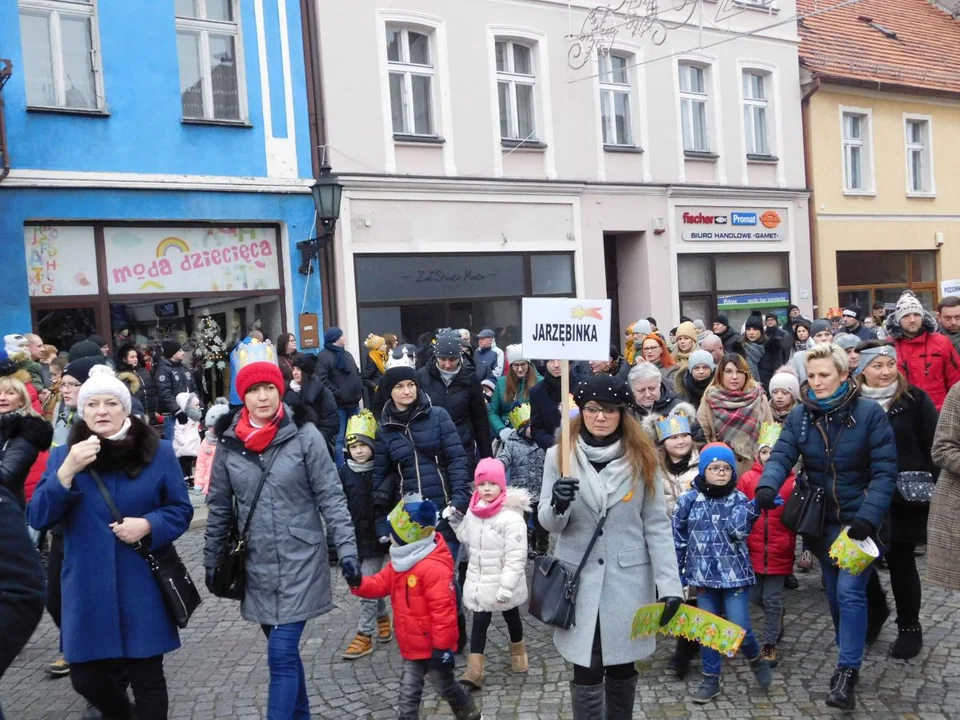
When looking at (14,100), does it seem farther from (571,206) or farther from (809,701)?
(809,701)

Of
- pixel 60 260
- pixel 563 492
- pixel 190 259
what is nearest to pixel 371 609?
pixel 563 492

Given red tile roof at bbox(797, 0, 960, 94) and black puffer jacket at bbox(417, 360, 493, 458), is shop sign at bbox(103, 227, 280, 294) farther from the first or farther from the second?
red tile roof at bbox(797, 0, 960, 94)

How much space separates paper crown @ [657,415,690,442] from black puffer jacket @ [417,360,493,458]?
162 centimetres

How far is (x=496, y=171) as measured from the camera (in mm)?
16531

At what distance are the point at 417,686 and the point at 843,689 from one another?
6.89 feet

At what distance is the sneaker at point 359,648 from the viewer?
19.6 feet

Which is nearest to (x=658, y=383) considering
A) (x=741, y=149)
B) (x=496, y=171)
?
(x=496, y=171)

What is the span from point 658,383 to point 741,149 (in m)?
14.5

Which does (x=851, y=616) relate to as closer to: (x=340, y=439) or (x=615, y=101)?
(x=340, y=439)

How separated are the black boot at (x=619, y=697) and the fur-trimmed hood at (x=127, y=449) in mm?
2216

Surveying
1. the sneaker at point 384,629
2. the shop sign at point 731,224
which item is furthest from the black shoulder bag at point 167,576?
the shop sign at point 731,224

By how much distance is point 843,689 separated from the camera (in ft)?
16.0

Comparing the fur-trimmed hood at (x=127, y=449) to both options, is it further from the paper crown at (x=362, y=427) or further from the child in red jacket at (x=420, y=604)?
the paper crown at (x=362, y=427)

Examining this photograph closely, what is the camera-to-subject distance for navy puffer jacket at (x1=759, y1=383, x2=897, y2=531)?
4852 mm
